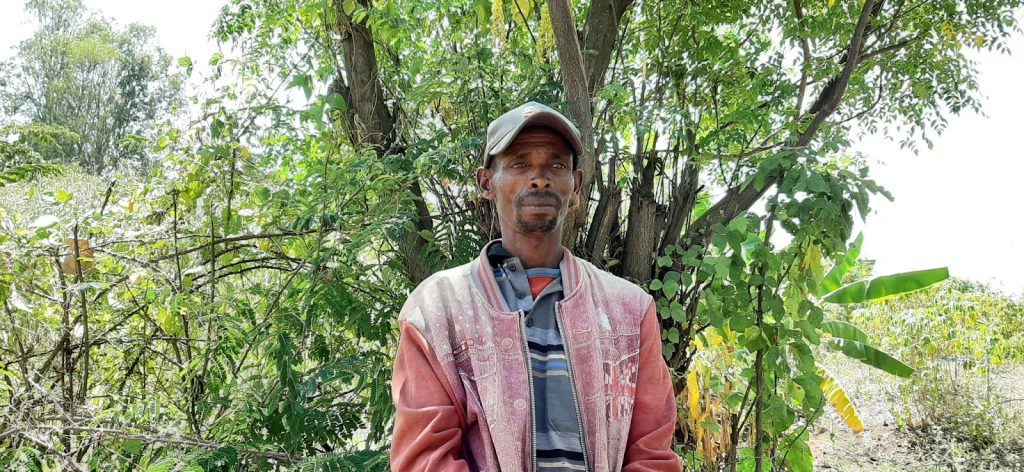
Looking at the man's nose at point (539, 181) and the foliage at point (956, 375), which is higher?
the man's nose at point (539, 181)

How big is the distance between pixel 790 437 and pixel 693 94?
5.65 ft

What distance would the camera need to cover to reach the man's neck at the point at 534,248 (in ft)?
5.78

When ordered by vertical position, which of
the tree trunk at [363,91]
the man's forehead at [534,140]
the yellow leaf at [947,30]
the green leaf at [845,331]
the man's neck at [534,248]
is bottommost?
the green leaf at [845,331]

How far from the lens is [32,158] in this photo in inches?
123

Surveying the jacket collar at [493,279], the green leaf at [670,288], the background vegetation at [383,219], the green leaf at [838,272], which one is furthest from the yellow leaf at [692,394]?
the jacket collar at [493,279]

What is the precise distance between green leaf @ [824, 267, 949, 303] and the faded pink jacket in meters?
4.02

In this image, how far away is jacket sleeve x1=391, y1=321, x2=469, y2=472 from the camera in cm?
149

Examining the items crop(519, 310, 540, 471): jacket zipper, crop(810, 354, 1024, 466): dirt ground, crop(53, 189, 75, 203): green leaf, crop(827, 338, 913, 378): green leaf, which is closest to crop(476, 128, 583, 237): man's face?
crop(519, 310, 540, 471): jacket zipper

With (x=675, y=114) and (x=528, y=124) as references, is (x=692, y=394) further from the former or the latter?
(x=528, y=124)

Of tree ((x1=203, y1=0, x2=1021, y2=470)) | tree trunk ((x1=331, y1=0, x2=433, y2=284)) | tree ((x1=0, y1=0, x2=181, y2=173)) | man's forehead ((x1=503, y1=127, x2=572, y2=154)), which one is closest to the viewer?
man's forehead ((x1=503, y1=127, x2=572, y2=154))

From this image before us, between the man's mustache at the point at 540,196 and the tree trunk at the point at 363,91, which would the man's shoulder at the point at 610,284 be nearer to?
the man's mustache at the point at 540,196

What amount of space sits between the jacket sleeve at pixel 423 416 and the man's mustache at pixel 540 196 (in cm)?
39

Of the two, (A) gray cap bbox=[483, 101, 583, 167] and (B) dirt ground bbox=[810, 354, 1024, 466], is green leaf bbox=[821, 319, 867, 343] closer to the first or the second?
(B) dirt ground bbox=[810, 354, 1024, 466]

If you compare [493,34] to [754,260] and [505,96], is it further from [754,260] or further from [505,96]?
[754,260]
